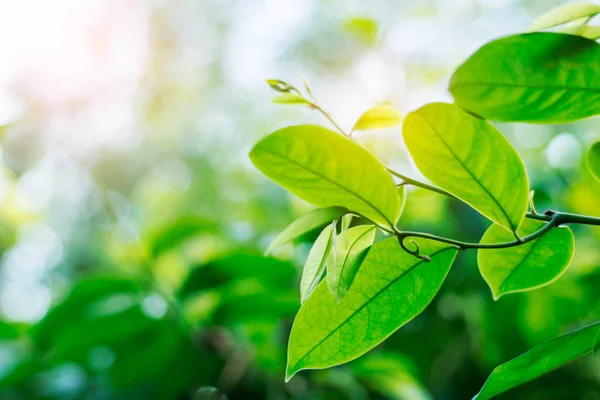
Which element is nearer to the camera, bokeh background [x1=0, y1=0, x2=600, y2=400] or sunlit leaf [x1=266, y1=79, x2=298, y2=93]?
sunlit leaf [x1=266, y1=79, x2=298, y2=93]

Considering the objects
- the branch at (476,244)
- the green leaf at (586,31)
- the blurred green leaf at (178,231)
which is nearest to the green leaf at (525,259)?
the branch at (476,244)

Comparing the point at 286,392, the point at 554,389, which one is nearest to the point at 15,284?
the point at 286,392

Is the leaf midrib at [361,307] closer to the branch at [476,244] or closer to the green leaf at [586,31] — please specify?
the branch at [476,244]

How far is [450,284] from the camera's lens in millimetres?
1150

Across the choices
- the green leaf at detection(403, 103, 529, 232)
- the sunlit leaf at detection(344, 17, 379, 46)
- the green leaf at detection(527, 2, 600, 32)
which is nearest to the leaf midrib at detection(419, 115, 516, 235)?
the green leaf at detection(403, 103, 529, 232)

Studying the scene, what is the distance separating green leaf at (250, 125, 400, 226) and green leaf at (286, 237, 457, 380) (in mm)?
37

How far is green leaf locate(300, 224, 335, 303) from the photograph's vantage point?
317 millimetres

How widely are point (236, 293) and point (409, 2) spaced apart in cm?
183

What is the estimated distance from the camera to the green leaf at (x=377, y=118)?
1.17 ft

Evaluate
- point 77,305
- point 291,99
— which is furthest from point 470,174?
point 77,305

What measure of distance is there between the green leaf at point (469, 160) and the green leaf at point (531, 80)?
22 mm

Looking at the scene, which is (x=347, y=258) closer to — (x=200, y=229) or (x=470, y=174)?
(x=470, y=174)

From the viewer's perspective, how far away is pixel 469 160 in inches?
12.4

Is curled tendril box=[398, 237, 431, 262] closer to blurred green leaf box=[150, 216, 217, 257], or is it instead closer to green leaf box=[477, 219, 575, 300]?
green leaf box=[477, 219, 575, 300]
